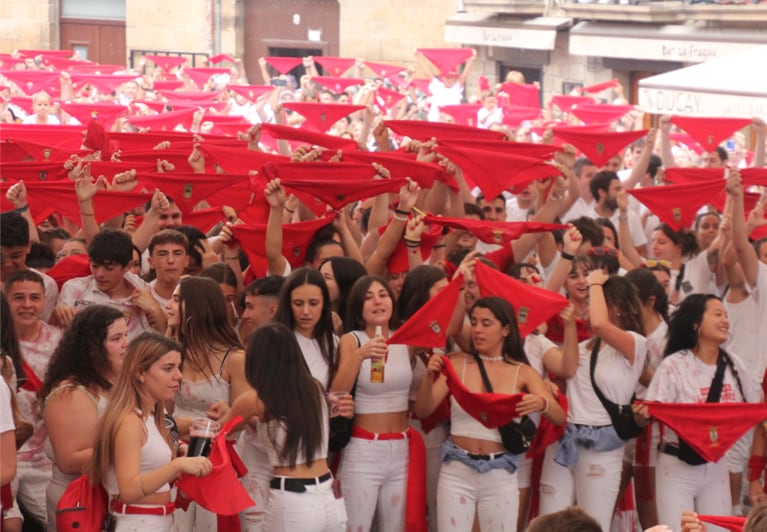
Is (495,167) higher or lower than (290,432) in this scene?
higher

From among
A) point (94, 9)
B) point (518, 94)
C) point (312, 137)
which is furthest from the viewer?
point (94, 9)

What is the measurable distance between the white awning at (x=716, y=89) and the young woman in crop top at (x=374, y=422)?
3397 millimetres

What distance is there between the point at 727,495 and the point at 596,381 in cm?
85

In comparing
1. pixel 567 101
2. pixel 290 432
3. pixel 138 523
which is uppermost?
pixel 567 101

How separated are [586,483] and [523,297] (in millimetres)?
978

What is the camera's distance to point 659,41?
22312 millimetres

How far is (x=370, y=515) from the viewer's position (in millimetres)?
7039

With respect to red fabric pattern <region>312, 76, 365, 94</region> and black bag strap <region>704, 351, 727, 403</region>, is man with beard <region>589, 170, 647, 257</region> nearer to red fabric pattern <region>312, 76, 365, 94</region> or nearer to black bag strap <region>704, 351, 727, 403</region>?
black bag strap <region>704, 351, 727, 403</region>

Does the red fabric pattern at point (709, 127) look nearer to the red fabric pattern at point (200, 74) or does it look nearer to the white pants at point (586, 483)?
the white pants at point (586, 483)

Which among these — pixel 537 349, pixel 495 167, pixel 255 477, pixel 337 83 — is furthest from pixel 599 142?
pixel 337 83

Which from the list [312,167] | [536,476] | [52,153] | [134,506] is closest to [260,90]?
[52,153]

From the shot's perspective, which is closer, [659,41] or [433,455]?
[433,455]

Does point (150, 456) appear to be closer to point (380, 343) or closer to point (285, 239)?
point (380, 343)

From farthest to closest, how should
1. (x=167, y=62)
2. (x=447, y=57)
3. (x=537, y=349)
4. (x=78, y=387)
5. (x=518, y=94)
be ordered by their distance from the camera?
(x=167, y=62) < (x=447, y=57) < (x=518, y=94) < (x=537, y=349) < (x=78, y=387)
